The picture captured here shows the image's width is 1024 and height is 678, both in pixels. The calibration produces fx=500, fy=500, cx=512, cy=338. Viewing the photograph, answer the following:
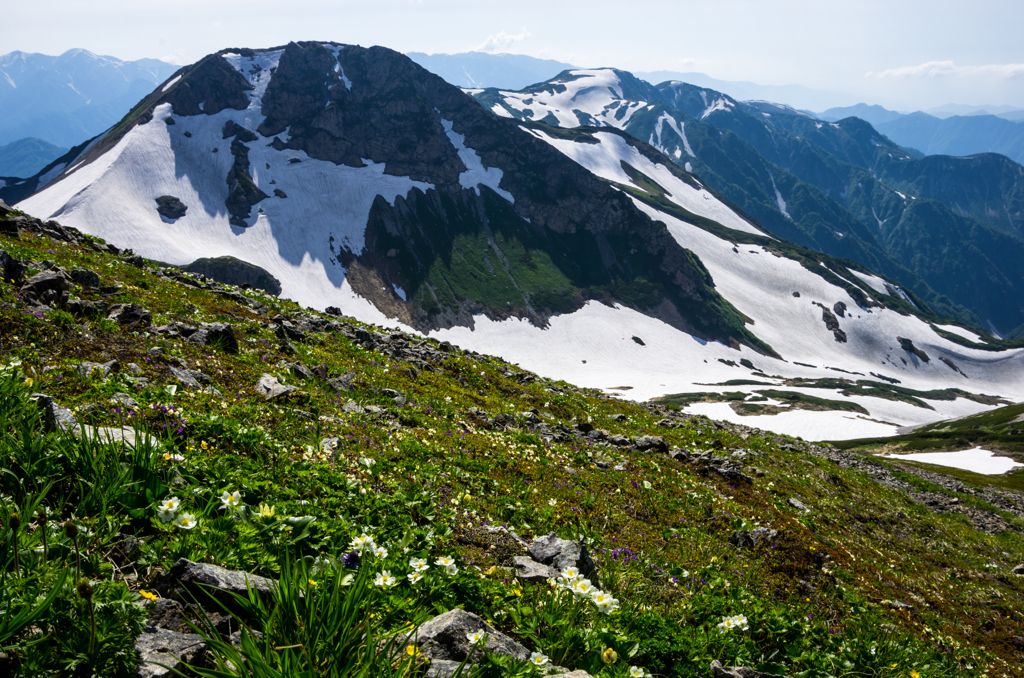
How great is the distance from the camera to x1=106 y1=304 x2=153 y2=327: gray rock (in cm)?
1377

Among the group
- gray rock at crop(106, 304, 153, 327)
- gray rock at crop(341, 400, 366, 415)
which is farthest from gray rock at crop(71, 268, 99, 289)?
gray rock at crop(341, 400, 366, 415)

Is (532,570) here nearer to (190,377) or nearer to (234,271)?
(190,377)

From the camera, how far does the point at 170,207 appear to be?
15575 centimetres

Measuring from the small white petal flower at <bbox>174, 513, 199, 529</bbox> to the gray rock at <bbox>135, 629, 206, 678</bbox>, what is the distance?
46.7 inches

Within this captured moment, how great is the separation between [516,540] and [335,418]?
5383 millimetres

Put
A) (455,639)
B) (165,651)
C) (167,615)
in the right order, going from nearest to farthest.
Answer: (165,651), (167,615), (455,639)

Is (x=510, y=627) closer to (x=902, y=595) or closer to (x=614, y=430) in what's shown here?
(x=902, y=595)

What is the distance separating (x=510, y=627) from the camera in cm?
516

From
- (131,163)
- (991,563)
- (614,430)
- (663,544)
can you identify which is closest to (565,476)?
(663,544)

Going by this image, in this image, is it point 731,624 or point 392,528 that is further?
point 392,528

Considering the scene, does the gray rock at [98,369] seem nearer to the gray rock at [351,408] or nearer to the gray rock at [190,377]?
the gray rock at [190,377]

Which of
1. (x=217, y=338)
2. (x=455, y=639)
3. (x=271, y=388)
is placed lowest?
(x=271, y=388)

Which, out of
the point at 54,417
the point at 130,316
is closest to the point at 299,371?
the point at 130,316

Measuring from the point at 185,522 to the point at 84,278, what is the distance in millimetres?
16093
